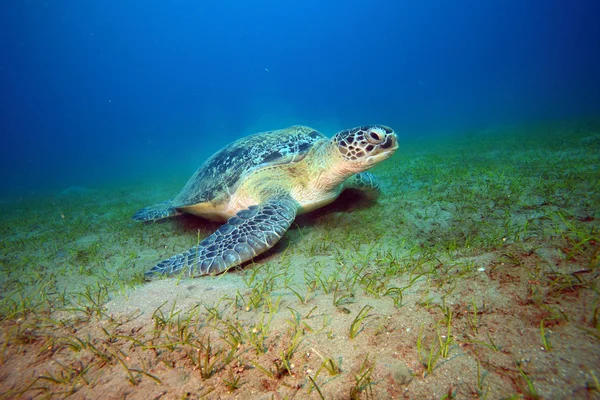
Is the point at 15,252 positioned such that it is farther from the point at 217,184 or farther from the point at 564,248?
the point at 564,248

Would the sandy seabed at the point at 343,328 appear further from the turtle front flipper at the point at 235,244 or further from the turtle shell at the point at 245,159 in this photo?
the turtle shell at the point at 245,159

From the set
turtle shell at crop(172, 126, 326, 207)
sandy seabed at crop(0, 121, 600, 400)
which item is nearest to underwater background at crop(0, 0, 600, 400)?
sandy seabed at crop(0, 121, 600, 400)

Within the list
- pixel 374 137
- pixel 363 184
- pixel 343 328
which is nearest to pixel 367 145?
pixel 374 137

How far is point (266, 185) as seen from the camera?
3.76 metres

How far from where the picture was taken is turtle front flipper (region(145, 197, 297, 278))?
2.33 metres

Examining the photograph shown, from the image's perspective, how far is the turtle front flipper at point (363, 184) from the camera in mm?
4008

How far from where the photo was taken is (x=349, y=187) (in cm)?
413

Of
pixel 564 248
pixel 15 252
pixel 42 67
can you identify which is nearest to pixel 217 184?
pixel 15 252

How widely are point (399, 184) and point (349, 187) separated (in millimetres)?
1985

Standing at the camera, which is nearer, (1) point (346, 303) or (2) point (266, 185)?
(1) point (346, 303)

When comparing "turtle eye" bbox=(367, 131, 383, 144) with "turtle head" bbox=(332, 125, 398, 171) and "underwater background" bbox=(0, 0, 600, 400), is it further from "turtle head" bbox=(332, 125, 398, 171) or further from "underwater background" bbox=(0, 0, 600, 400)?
"underwater background" bbox=(0, 0, 600, 400)

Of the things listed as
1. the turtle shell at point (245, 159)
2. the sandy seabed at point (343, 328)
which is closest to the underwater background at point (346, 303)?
the sandy seabed at point (343, 328)

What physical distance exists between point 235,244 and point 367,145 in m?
1.98

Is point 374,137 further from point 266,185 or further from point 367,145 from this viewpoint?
point 266,185
